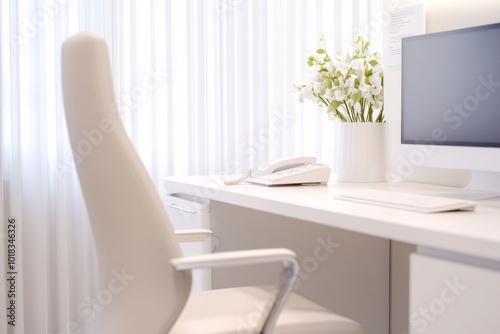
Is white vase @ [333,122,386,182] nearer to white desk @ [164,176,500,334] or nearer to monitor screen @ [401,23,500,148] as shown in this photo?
white desk @ [164,176,500,334]

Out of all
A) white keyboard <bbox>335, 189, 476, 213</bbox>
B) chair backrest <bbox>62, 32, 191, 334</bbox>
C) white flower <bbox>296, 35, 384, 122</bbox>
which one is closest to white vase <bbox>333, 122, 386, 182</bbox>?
white flower <bbox>296, 35, 384, 122</bbox>

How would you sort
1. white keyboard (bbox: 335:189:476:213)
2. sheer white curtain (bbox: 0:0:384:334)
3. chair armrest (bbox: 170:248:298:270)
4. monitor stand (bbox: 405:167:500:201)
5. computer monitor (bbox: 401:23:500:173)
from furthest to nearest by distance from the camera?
sheer white curtain (bbox: 0:0:384:334), monitor stand (bbox: 405:167:500:201), computer monitor (bbox: 401:23:500:173), white keyboard (bbox: 335:189:476:213), chair armrest (bbox: 170:248:298:270)

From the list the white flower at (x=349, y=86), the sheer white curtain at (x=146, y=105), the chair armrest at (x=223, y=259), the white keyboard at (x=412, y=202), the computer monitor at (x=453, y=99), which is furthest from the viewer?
the sheer white curtain at (x=146, y=105)

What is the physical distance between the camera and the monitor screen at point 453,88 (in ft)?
5.74

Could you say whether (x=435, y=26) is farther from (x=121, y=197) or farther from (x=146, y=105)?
(x=146, y=105)

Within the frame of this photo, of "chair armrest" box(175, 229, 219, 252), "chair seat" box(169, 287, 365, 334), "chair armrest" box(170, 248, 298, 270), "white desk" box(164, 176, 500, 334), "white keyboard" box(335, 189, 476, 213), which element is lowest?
"chair seat" box(169, 287, 365, 334)

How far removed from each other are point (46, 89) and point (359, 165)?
1557mm

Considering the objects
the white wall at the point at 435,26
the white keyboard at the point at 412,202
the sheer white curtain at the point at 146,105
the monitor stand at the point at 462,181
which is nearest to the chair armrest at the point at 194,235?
the white keyboard at the point at 412,202

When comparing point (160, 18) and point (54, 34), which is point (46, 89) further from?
point (160, 18)

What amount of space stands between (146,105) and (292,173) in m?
1.38

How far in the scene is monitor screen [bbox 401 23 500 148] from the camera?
1.75m

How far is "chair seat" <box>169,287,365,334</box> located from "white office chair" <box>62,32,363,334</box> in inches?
3.8

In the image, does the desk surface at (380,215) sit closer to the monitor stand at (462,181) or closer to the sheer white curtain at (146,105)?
the monitor stand at (462,181)

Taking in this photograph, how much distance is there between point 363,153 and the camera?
7.64ft
